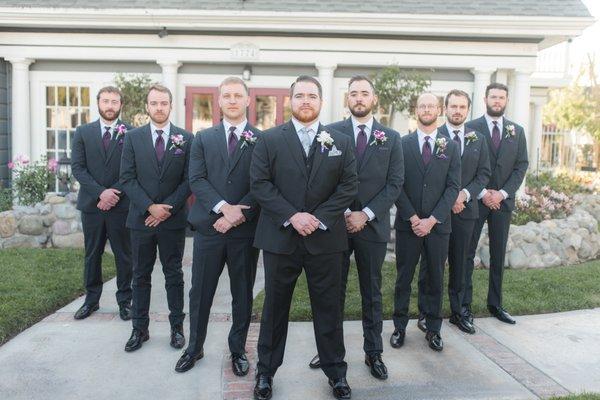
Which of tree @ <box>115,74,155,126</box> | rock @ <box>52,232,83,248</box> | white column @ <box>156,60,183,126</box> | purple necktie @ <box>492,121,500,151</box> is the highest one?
white column @ <box>156,60,183,126</box>

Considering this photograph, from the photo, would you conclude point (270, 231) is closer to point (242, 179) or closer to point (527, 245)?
point (242, 179)

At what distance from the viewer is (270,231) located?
3.90m

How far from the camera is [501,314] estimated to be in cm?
566

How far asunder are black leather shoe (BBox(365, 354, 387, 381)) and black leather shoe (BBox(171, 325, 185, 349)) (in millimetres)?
1524

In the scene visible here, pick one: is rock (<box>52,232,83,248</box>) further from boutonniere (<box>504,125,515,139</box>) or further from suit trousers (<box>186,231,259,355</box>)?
boutonniere (<box>504,125,515,139</box>)

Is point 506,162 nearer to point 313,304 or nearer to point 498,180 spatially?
point 498,180

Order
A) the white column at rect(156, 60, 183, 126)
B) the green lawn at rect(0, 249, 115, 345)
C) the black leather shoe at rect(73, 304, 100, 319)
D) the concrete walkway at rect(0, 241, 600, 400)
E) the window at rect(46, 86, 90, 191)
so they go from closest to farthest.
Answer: the concrete walkway at rect(0, 241, 600, 400), the green lawn at rect(0, 249, 115, 345), the black leather shoe at rect(73, 304, 100, 319), the white column at rect(156, 60, 183, 126), the window at rect(46, 86, 90, 191)

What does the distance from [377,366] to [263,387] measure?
90 centimetres

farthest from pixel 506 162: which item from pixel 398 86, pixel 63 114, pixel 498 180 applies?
pixel 63 114

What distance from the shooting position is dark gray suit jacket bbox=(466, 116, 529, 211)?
18.4 feet

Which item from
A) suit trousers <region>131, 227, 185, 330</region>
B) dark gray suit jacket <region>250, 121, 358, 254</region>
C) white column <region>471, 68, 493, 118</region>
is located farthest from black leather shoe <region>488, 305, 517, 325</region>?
white column <region>471, 68, 493, 118</region>

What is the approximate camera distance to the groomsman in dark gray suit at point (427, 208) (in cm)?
479

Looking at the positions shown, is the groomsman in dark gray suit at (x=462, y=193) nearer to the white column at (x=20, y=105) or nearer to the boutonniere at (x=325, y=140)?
the boutonniere at (x=325, y=140)

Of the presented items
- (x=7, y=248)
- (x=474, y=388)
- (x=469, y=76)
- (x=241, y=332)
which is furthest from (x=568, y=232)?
(x=7, y=248)
